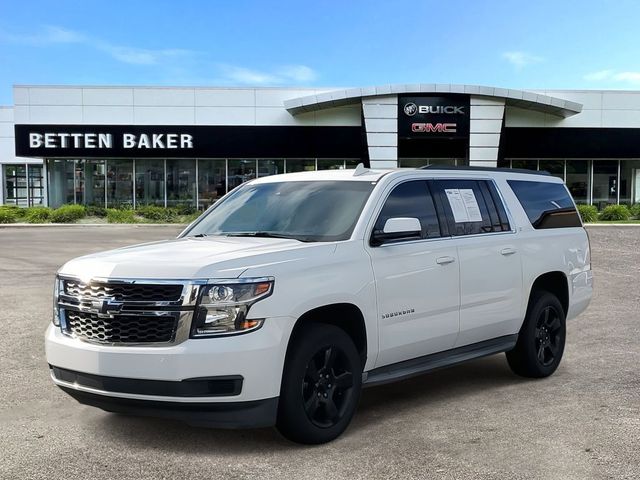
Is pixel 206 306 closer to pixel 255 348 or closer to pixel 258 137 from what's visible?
pixel 255 348

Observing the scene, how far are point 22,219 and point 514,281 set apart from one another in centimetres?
3234

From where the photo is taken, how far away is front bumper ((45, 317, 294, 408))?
4.15 m

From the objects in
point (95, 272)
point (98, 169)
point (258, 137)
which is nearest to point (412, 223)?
point (95, 272)

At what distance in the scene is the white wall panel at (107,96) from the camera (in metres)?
34.8

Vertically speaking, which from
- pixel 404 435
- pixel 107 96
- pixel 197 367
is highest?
pixel 107 96

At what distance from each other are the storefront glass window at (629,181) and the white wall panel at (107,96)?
89.8 feet

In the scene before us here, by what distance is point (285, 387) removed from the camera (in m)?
4.40

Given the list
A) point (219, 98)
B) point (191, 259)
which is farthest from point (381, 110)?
point (191, 259)

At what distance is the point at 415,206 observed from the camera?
5.70 m

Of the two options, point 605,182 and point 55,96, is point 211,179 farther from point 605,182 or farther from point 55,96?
point 605,182

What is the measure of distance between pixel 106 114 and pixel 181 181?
16.8ft

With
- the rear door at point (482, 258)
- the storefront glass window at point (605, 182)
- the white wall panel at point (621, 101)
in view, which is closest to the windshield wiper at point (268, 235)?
the rear door at point (482, 258)

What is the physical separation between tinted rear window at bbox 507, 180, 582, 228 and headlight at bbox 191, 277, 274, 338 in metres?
3.59

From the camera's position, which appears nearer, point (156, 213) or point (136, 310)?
point (136, 310)
